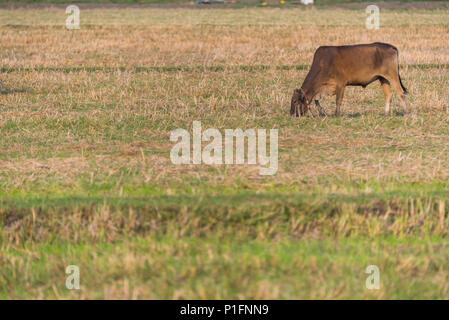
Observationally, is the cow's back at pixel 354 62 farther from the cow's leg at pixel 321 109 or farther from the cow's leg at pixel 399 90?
the cow's leg at pixel 321 109

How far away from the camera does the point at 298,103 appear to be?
15.1m

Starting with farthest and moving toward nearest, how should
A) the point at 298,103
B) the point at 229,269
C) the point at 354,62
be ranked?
the point at 298,103
the point at 354,62
the point at 229,269

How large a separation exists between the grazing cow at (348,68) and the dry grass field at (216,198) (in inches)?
25.6

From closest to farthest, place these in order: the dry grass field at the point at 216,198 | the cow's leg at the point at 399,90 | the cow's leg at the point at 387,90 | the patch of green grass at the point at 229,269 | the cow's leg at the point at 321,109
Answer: the patch of green grass at the point at 229,269 → the dry grass field at the point at 216,198 → the cow's leg at the point at 399,90 → the cow's leg at the point at 321,109 → the cow's leg at the point at 387,90

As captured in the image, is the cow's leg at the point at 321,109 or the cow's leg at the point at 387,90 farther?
the cow's leg at the point at 387,90

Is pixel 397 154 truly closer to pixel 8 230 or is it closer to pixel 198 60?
pixel 8 230

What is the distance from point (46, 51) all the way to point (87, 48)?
5.72 ft

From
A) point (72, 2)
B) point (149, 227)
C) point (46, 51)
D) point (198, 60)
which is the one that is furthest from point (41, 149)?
point (72, 2)

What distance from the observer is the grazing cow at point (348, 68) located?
1478 centimetres

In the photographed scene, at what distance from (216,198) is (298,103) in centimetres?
632

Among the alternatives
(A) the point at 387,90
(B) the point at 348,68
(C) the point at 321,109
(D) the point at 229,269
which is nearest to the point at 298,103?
(C) the point at 321,109

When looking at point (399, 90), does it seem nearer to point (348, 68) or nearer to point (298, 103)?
point (348, 68)

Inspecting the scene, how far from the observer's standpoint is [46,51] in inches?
1131

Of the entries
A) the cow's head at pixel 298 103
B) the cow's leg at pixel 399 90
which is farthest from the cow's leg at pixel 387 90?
the cow's head at pixel 298 103
